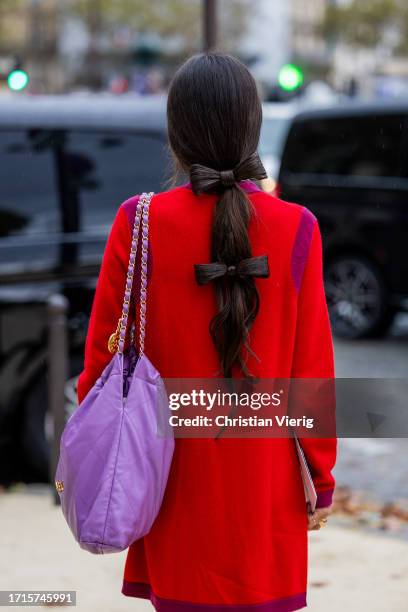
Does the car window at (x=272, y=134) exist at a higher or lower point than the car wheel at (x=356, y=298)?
higher

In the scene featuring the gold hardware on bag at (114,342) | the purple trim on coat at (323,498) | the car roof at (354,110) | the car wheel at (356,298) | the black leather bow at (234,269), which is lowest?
the car wheel at (356,298)

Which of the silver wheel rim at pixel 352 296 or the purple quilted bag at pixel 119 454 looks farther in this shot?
the silver wheel rim at pixel 352 296

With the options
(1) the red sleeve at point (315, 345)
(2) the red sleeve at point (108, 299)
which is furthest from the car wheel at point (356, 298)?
(2) the red sleeve at point (108, 299)

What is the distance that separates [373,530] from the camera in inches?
192

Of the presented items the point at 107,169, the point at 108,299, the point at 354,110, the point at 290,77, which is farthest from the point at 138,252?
the point at 354,110

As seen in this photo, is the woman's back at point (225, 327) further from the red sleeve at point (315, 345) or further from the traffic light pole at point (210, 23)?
the traffic light pole at point (210, 23)

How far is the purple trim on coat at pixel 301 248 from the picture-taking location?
244cm

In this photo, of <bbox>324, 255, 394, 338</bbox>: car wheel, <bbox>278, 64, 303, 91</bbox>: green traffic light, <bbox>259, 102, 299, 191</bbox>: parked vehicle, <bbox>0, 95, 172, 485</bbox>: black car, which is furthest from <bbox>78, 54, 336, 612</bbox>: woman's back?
<bbox>259, 102, 299, 191</bbox>: parked vehicle

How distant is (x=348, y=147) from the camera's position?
33.5ft

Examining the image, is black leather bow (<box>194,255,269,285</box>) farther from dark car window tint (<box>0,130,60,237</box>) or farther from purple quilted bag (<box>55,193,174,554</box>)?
dark car window tint (<box>0,130,60,237</box>)

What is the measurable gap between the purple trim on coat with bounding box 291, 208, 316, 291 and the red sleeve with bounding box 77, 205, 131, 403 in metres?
0.37

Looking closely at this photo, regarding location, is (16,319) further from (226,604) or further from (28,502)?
(226,604)

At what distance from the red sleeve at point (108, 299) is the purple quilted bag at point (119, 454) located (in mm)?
44

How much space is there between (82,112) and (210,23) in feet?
12.1
